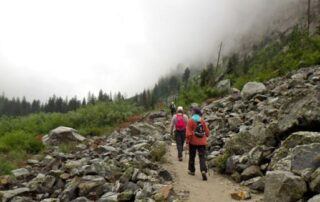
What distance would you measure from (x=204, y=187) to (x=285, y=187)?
3730mm

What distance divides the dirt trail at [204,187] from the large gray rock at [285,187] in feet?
3.97

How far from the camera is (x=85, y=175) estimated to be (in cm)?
1243

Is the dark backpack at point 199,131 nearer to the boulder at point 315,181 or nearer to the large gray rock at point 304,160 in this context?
the large gray rock at point 304,160

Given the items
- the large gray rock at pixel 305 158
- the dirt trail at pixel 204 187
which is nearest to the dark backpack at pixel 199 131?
the dirt trail at pixel 204 187

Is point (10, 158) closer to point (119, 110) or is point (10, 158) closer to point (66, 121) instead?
point (66, 121)

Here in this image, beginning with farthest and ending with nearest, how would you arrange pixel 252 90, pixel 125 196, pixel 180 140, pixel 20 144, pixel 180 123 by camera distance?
pixel 252 90, pixel 20 144, pixel 180 123, pixel 180 140, pixel 125 196

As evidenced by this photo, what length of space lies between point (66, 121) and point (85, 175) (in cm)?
2630

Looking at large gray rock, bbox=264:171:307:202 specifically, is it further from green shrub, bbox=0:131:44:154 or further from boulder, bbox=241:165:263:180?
green shrub, bbox=0:131:44:154

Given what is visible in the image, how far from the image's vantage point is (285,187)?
822 centimetres

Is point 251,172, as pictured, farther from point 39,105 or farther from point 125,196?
point 39,105

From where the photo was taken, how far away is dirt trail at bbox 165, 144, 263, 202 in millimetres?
10490

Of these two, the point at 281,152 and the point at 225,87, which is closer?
the point at 281,152

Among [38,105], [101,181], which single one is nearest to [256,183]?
[101,181]

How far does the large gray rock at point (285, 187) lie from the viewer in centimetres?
812
